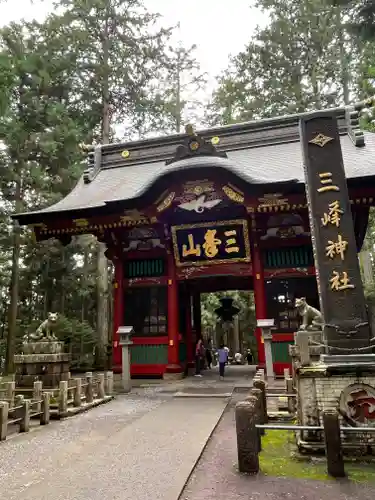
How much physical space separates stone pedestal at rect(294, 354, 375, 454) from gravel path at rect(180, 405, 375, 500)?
2.82 feet

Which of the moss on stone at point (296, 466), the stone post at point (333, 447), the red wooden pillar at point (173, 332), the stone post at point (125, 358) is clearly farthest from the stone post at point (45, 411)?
the red wooden pillar at point (173, 332)

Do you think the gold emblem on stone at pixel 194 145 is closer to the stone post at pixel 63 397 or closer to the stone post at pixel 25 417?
the stone post at pixel 63 397

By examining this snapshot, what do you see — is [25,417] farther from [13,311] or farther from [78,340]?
[78,340]

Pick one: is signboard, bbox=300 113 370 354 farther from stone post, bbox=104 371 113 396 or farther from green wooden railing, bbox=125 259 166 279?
green wooden railing, bbox=125 259 166 279

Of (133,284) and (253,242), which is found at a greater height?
(253,242)

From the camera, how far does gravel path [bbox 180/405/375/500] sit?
131 inches

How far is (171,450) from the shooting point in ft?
15.4

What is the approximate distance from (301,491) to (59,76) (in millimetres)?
20321

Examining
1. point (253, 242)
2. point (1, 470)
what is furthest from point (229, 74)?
point (1, 470)

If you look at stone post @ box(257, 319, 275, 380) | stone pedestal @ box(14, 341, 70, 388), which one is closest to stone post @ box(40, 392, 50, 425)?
stone pedestal @ box(14, 341, 70, 388)

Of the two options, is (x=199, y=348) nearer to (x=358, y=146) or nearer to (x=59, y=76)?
(x=358, y=146)

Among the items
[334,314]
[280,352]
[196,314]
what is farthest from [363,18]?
[196,314]

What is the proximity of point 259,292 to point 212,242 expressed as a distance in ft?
7.24

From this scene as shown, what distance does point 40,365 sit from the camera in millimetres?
9102
